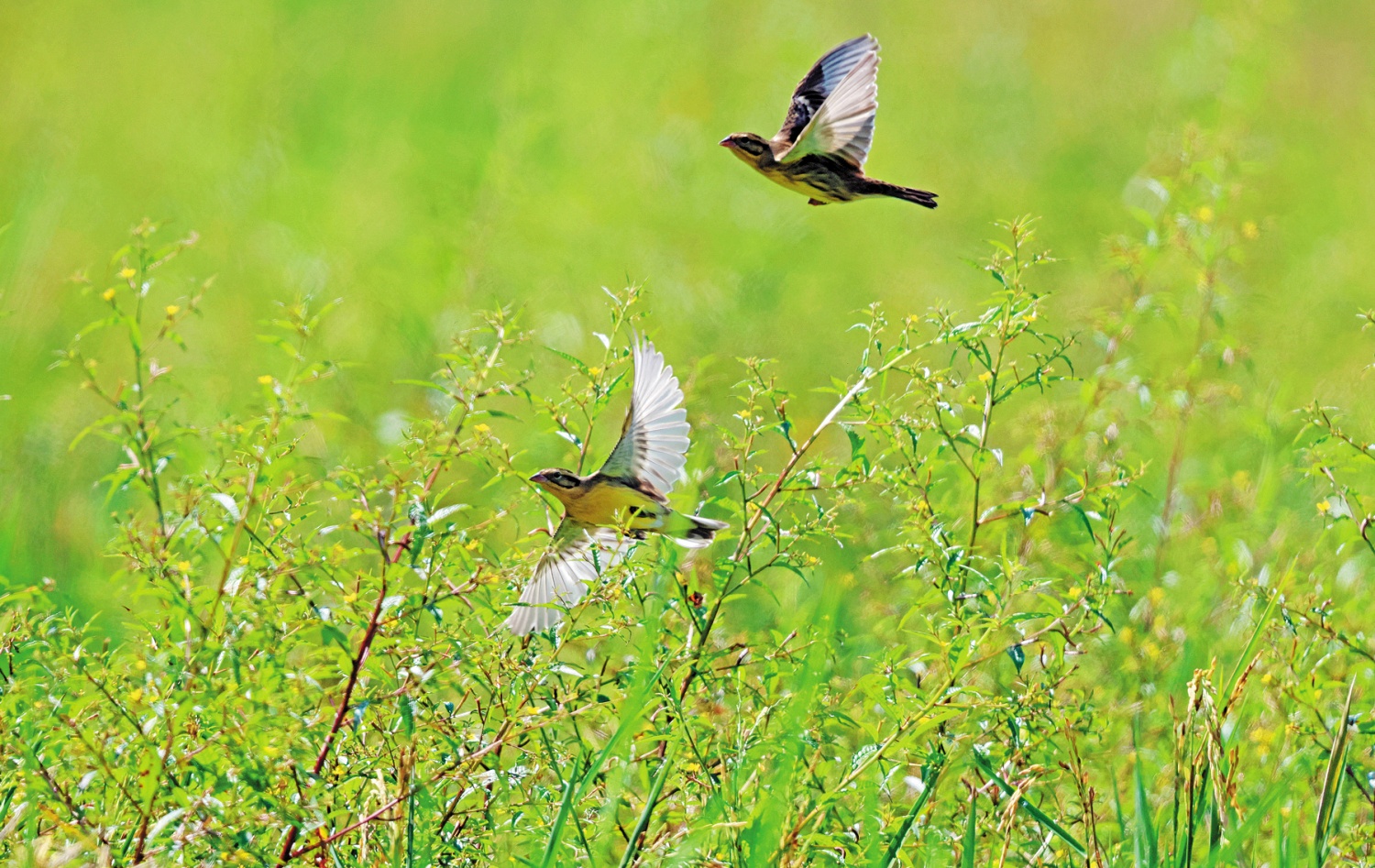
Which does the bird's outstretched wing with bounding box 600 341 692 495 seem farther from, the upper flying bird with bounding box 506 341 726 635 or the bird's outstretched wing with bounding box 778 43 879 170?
the bird's outstretched wing with bounding box 778 43 879 170

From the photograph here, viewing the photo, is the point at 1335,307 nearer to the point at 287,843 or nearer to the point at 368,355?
the point at 368,355

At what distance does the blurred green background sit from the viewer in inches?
228

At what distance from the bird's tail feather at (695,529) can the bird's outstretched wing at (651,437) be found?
0.28 ft

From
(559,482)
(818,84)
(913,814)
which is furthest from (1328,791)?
(818,84)

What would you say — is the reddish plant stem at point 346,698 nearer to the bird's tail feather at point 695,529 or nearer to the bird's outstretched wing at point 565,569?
the bird's outstretched wing at point 565,569

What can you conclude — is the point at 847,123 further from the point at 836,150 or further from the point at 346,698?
the point at 346,698

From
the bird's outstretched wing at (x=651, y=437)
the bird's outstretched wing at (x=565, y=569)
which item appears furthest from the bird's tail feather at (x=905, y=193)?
the bird's outstretched wing at (x=565, y=569)

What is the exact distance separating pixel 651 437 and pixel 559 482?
169 mm

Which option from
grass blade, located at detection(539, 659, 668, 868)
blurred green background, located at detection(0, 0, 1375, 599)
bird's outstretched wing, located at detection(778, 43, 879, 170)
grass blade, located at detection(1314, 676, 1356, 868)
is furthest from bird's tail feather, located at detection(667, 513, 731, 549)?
blurred green background, located at detection(0, 0, 1375, 599)

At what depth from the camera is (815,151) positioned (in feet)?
9.43

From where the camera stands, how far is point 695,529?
2.45m

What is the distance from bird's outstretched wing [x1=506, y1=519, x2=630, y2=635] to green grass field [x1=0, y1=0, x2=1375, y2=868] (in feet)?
0.21

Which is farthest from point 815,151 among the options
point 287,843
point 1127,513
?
point 1127,513

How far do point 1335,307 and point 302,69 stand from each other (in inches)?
225
